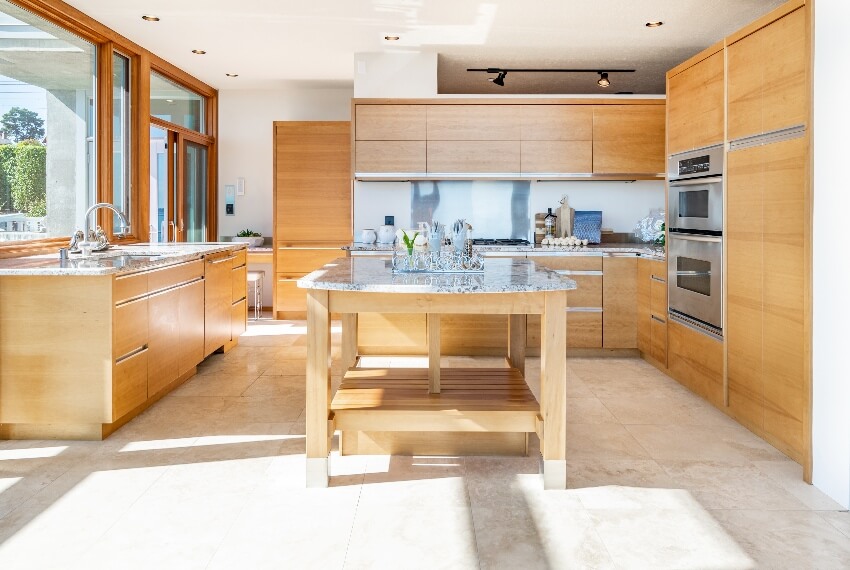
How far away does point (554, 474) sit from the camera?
273cm

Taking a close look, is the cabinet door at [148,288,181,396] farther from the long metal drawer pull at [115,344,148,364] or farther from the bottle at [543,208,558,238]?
the bottle at [543,208,558,238]

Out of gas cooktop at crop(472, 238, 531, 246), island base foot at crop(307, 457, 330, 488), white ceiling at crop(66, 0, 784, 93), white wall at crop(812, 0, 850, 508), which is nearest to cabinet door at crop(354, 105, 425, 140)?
white ceiling at crop(66, 0, 784, 93)

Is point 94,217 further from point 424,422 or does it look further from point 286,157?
point 424,422

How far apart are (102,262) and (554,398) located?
245 centimetres

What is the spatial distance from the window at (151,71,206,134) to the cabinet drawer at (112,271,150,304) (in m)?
3.12

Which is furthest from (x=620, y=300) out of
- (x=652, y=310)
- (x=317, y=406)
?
(x=317, y=406)

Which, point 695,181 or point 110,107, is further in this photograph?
point 110,107

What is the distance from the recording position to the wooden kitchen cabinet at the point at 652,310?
4.89 m

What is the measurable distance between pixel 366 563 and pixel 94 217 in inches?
158

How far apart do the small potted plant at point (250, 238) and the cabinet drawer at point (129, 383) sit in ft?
12.7

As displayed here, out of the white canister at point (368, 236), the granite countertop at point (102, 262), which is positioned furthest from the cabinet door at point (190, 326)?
the white canister at point (368, 236)

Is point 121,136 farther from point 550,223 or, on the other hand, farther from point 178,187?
point 550,223

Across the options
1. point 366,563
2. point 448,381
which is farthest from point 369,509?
point 448,381

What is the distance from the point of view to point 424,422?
285cm
